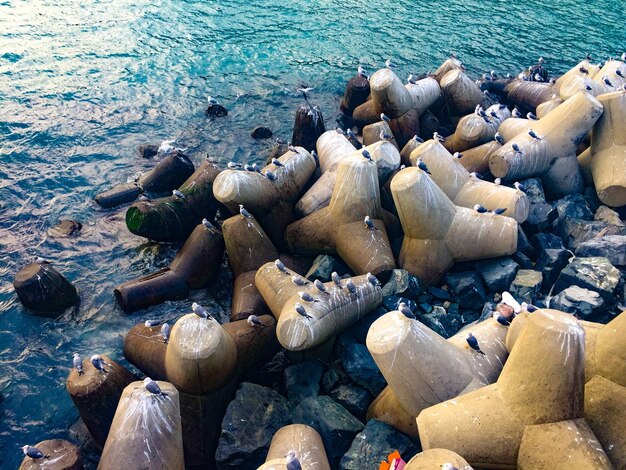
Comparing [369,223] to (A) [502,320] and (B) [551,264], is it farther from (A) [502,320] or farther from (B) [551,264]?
(B) [551,264]

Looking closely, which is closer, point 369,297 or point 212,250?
point 369,297

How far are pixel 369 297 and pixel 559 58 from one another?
11166 millimetres

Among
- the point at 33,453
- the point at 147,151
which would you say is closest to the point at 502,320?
the point at 33,453

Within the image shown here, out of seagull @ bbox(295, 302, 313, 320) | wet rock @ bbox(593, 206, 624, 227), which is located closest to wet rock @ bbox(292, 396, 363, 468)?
seagull @ bbox(295, 302, 313, 320)

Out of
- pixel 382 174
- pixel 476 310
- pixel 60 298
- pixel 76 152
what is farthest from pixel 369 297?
pixel 76 152

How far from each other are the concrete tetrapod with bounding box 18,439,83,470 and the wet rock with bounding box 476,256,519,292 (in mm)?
4830

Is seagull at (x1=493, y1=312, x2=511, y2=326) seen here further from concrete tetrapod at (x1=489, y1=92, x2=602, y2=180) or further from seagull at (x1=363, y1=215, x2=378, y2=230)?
concrete tetrapod at (x1=489, y1=92, x2=602, y2=180)

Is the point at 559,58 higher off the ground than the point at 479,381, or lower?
higher

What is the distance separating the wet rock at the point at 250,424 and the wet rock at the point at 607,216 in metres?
5.20

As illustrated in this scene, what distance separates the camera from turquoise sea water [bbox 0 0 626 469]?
663 cm

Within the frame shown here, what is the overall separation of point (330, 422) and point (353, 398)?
18.3 inches

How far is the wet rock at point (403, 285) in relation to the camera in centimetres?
614

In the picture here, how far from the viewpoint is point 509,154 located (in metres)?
7.51

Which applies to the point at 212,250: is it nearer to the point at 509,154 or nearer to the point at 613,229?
the point at 509,154
